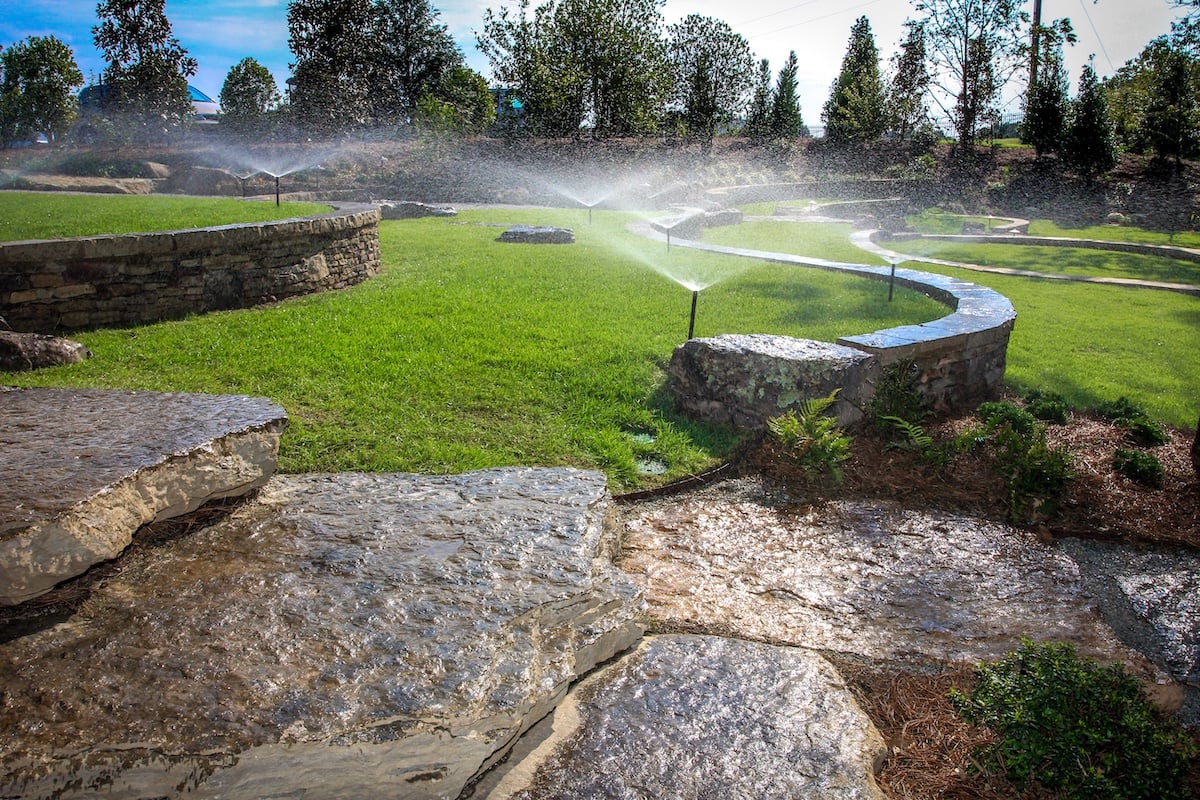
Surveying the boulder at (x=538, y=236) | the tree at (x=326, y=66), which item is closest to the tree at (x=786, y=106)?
the tree at (x=326, y=66)

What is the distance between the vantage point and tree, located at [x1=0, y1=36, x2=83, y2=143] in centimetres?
2370

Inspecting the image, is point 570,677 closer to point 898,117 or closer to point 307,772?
point 307,772

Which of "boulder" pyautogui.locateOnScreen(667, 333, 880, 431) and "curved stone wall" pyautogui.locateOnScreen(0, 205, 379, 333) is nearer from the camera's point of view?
"boulder" pyautogui.locateOnScreen(667, 333, 880, 431)

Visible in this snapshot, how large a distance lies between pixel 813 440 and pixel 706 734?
8.35ft

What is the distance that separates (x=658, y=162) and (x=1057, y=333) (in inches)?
862

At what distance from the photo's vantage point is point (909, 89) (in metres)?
30.5

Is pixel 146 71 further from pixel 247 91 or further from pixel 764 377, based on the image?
pixel 764 377

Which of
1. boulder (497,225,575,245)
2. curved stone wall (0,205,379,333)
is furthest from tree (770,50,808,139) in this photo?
curved stone wall (0,205,379,333)

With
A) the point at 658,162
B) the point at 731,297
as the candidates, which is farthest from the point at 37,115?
the point at 731,297

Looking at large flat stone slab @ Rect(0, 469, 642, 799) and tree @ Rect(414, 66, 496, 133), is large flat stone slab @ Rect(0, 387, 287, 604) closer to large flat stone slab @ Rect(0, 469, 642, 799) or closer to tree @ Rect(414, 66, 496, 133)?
large flat stone slab @ Rect(0, 469, 642, 799)

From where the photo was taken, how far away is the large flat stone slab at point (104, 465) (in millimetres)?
2459

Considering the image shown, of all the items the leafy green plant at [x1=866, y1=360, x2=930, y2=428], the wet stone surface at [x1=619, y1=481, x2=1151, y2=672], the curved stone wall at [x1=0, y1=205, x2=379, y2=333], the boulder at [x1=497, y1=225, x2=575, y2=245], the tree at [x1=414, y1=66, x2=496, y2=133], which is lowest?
the wet stone surface at [x1=619, y1=481, x2=1151, y2=672]

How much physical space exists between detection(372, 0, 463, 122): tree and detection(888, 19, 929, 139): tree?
727 inches

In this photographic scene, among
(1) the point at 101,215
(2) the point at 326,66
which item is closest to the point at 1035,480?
(1) the point at 101,215
